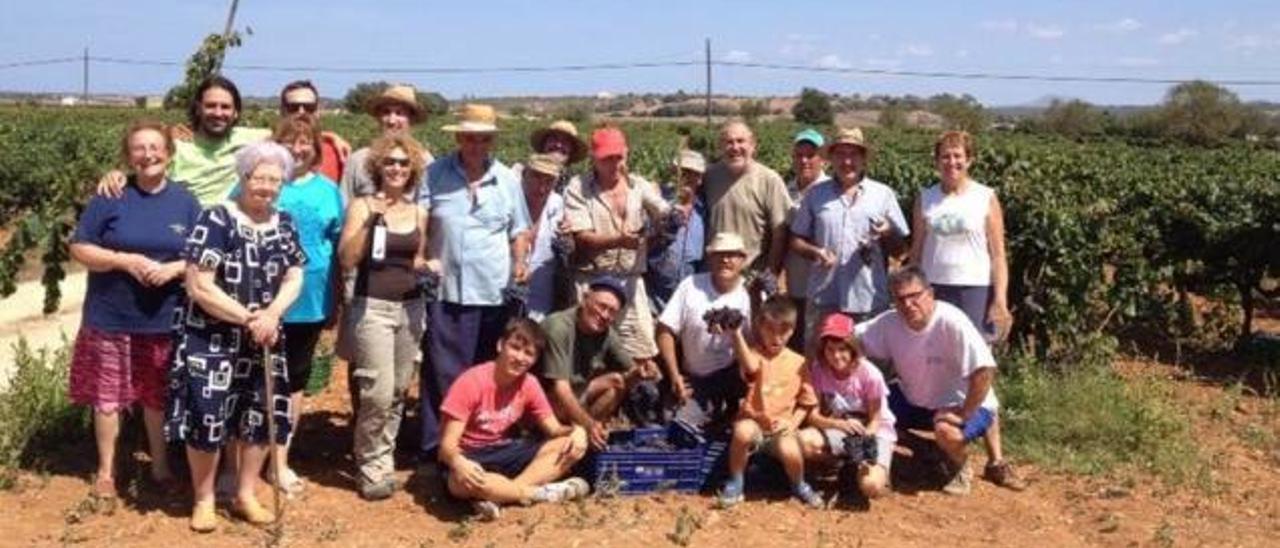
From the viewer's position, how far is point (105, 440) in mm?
5176

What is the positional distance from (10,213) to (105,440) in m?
15.3

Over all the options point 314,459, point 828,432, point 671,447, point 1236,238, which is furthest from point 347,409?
point 1236,238

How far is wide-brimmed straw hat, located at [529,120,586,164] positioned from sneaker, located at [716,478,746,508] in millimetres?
1853

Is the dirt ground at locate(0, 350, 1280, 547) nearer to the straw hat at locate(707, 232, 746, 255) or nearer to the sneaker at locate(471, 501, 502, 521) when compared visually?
the sneaker at locate(471, 501, 502, 521)

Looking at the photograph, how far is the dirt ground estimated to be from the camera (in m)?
4.88

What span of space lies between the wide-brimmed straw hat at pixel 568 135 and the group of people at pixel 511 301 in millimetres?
18

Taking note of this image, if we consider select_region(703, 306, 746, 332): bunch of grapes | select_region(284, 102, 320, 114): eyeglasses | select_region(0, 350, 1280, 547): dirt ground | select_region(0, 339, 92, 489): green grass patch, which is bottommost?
select_region(0, 350, 1280, 547): dirt ground

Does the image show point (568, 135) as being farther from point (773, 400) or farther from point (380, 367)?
point (773, 400)

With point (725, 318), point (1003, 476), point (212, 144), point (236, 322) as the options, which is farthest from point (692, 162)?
point (236, 322)

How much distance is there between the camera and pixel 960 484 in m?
5.63

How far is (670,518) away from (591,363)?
870mm

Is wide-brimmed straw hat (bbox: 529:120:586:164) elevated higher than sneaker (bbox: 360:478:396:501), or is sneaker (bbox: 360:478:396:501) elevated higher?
wide-brimmed straw hat (bbox: 529:120:586:164)

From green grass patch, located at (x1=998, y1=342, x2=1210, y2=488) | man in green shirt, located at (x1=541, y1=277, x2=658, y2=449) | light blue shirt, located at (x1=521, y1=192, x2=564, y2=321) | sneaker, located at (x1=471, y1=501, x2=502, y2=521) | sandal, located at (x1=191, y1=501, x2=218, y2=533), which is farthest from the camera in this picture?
green grass patch, located at (x1=998, y1=342, x2=1210, y2=488)

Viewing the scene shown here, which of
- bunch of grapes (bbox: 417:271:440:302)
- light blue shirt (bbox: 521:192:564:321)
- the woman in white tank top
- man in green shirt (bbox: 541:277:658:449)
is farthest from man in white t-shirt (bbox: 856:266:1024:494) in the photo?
bunch of grapes (bbox: 417:271:440:302)
